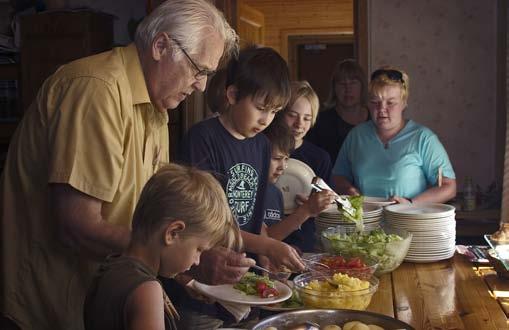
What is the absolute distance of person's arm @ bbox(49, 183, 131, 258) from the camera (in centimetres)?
161

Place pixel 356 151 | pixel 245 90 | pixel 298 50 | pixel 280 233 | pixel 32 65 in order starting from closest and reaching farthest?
pixel 245 90 → pixel 280 233 → pixel 356 151 → pixel 32 65 → pixel 298 50

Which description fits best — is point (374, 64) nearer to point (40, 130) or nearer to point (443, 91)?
point (443, 91)

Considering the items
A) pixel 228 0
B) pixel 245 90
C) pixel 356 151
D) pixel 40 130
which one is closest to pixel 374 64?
pixel 228 0

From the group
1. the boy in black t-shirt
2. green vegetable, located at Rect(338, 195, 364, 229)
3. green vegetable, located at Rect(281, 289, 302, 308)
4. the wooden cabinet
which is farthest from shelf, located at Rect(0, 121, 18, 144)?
green vegetable, located at Rect(281, 289, 302, 308)

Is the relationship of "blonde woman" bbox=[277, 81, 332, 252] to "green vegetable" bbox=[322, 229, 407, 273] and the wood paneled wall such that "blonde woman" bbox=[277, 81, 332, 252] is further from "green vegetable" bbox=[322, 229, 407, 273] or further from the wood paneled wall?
the wood paneled wall

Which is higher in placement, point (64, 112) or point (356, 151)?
point (64, 112)

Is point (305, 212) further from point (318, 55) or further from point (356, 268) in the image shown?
point (318, 55)

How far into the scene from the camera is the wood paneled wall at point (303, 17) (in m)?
8.62

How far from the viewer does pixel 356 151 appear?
3.51m

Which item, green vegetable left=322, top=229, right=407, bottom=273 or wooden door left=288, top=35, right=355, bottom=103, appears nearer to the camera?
green vegetable left=322, top=229, right=407, bottom=273

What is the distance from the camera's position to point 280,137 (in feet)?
9.27

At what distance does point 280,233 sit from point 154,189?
3.73ft

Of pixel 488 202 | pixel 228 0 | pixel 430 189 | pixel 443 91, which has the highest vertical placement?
pixel 228 0

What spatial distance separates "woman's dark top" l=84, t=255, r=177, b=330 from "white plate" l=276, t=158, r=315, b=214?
1564 millimetres
